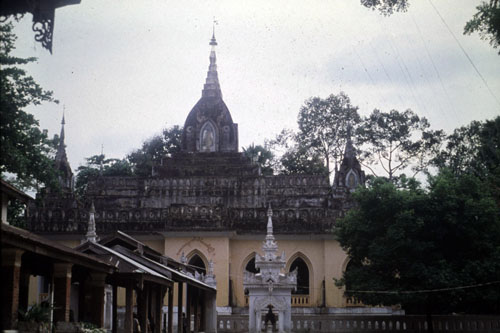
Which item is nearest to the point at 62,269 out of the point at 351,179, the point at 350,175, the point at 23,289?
the point at 23,289

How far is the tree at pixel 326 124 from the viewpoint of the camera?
1865 inches

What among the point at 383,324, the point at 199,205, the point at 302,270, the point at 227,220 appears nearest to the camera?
the point at 383,324

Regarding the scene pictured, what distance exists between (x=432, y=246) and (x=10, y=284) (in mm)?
17296

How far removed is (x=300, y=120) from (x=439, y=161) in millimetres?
9890

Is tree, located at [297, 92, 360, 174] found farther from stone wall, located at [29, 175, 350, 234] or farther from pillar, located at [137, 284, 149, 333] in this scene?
pillar, located at [137, 284, 149, 333]

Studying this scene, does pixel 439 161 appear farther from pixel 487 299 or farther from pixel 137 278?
pixel 137 278

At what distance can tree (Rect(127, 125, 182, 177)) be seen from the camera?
52438 mm

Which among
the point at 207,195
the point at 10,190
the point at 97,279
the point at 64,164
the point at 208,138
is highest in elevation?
the point at 208,138

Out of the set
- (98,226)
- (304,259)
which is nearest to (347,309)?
(304,259)

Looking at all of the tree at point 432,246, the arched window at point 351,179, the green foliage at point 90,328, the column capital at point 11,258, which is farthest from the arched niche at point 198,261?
the column capital at point 11,258

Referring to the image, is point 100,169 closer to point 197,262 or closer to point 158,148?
point 158,148

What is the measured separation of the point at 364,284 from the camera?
2547 centimetres

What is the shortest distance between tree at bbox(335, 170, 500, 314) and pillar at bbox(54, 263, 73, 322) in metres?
14.5

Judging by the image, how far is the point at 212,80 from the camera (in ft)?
135
